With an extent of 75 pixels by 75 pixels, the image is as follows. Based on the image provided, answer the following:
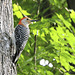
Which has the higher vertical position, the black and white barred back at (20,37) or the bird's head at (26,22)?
the bird's head at (26,22)

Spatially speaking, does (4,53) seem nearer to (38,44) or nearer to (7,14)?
(7,14)

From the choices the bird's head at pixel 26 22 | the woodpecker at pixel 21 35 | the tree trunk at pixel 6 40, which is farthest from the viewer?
the bird's head at pixel 26 22

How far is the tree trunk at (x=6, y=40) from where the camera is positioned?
2863 mm

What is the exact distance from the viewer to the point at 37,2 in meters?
4.94

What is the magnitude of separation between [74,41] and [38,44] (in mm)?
1448

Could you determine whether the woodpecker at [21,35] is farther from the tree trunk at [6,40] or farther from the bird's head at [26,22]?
the tree trunk at [6,40]

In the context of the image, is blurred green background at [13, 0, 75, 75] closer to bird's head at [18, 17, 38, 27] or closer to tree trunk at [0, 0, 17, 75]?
bird's head at [18, 17, 38, 27]

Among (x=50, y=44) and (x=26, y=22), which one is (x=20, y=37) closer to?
(x=26, y=22)

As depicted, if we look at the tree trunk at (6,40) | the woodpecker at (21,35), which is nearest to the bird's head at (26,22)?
the woodpecker at (21,35)

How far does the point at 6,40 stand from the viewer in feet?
9.85

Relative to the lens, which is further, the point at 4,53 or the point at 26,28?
the point at 26,28

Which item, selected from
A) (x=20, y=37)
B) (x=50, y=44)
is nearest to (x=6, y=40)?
(x=20, y=37)

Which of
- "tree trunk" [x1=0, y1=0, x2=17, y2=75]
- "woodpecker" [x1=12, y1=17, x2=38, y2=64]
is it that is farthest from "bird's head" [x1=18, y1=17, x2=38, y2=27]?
"tree trunk" [x1=0, y1=0, x2=17, y2=75]

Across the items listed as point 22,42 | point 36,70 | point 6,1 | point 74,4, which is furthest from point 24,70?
point 74,4
